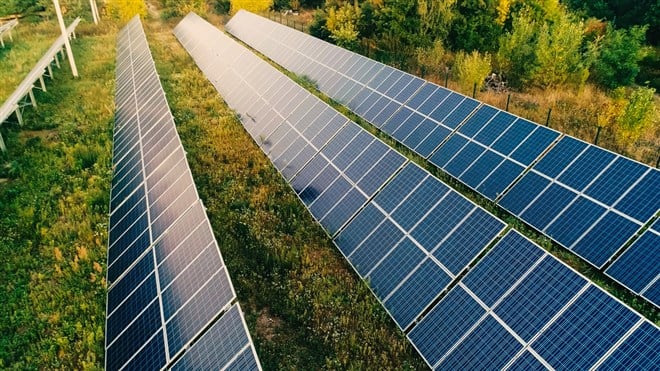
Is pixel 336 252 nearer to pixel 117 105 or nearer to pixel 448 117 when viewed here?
pixel 448 117

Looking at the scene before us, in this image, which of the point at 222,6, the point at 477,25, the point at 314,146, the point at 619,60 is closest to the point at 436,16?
the point at 477,25

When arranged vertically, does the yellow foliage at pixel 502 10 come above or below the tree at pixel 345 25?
above

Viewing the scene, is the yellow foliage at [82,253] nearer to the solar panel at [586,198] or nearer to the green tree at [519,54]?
the solar panel at [586,198]

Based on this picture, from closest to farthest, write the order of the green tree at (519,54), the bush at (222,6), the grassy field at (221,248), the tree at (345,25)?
the grassy field at (221,248), the green tree at (519,54), the tree at (345,25), the bush at (222,6)

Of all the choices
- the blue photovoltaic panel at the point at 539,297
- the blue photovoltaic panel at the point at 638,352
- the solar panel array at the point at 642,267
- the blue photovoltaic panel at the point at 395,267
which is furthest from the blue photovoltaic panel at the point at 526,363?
the solar panel array at the point at 642,267

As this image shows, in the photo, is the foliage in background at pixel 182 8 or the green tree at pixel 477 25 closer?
the green tree at pixel 477 25

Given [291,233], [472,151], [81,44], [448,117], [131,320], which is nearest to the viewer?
[131,320]

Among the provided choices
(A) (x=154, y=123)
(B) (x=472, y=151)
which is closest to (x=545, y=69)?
(B) (x=472, y=151)
